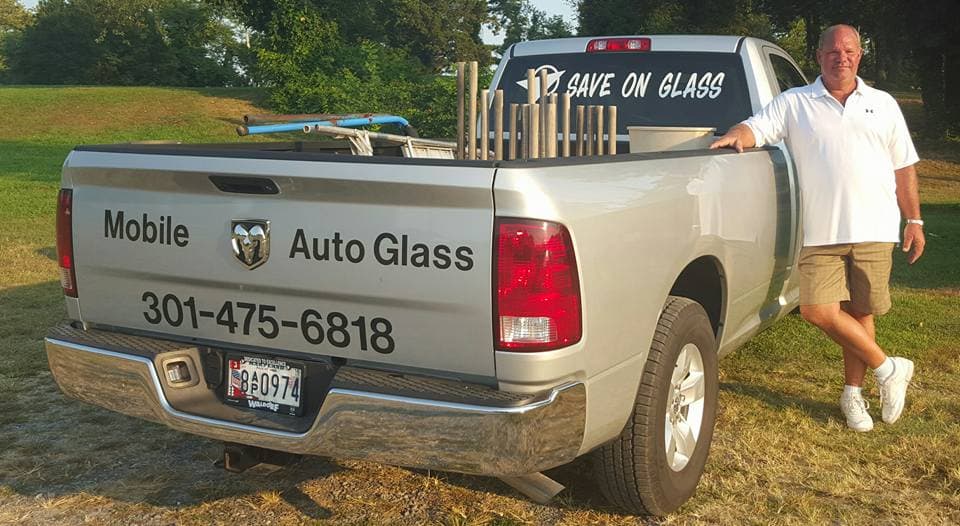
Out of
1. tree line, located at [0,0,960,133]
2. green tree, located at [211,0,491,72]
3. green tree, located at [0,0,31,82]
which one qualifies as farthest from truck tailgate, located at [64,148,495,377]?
green tree, located at [0,0,31,82]

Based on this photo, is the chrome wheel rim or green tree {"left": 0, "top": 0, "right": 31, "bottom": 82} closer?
the chrome wheel rim

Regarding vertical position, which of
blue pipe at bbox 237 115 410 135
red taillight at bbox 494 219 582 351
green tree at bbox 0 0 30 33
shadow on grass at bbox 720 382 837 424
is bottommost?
shadow on grass at bbox 720 382 837 424

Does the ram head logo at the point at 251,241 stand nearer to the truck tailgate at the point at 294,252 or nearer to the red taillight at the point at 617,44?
the truck tailgate at the point at 294,252

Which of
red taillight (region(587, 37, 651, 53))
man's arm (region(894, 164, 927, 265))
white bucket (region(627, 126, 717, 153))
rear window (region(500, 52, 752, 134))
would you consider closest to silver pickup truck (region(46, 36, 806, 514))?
white bucket (region(627, 126, 717, 153))

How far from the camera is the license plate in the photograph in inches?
124

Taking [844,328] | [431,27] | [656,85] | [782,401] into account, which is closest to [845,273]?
[844,328]

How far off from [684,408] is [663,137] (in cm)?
162

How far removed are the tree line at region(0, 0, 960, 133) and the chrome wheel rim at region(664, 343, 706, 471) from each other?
15.6 meters

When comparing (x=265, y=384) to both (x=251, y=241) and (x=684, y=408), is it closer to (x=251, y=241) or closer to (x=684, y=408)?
(x=251, y=241)

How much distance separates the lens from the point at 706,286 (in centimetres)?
411

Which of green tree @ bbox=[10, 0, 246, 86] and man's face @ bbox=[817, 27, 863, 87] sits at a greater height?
green tree @ bbox=[10, 0, 246, 86]

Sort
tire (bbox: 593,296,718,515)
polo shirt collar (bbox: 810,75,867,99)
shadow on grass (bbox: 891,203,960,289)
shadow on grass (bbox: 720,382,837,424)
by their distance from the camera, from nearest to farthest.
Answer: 1. tire (bbox: 593,296,718,515)
2. polo shirt collar (bbox: 810,75,867,99)
3. shadow on grass (bbox: 720,382,837,424)
4. shadow on grass (bbox: 891,203,960,289)

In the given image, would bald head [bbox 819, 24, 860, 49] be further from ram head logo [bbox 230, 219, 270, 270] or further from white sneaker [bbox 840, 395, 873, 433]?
ram head logo [bbox 230, 219, 270, 270]

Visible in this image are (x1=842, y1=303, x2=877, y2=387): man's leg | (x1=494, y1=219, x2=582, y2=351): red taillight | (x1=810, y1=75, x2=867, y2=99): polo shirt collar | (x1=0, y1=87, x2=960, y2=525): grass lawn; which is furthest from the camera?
(x1=842, y1=303, x2=877, y2=387): man's leg
